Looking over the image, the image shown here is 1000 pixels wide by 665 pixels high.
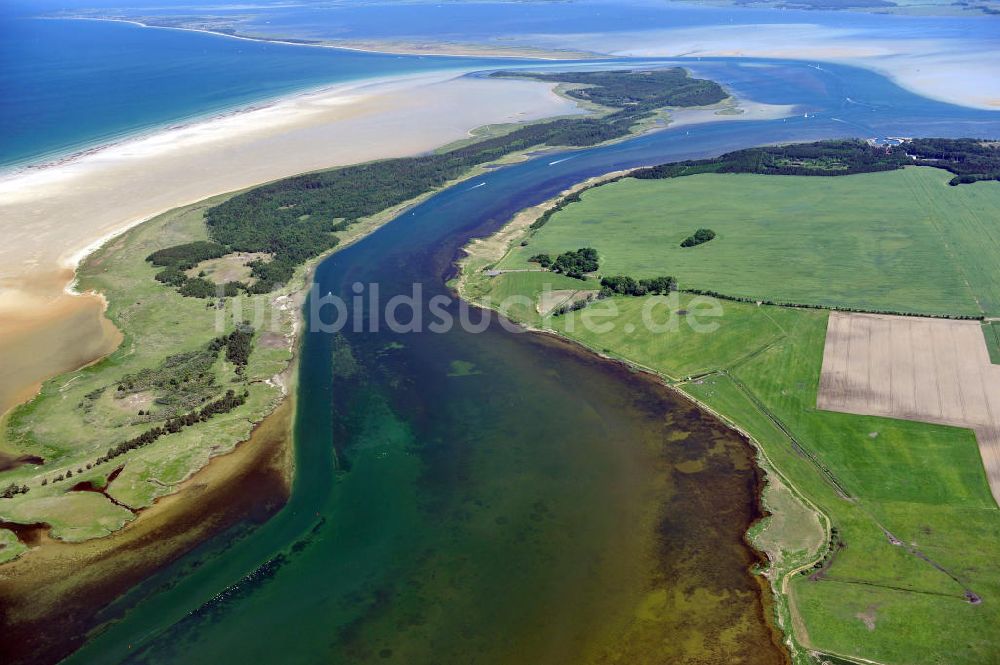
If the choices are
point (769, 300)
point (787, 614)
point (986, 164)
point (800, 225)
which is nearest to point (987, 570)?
point (787, 614)

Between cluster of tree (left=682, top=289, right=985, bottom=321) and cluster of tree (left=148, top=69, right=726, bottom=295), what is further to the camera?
cluster of tree (left=148, top=69, right=726, bottom=295)

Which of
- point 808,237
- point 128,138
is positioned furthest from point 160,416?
point 128,138

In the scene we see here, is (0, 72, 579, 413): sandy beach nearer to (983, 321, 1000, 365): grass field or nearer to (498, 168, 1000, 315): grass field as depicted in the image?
(498, 168, 1000, 315): grass field

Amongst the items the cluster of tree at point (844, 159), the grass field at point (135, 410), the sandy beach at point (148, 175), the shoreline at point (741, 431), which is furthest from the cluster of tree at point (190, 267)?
the cluster of tree at point (844, 159)

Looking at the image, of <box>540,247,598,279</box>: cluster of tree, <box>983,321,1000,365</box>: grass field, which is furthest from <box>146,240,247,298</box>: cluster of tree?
<box>983,321,1000,365</box>: grass field

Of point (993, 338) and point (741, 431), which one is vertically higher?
point (993, 338)

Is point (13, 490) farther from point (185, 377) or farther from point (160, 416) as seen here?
point (185, 377)
